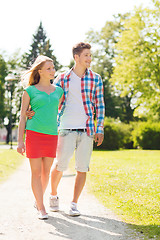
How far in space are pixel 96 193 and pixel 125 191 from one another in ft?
2.24

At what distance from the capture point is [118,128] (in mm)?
27688

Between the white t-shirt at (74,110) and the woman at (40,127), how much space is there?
196 millimetres

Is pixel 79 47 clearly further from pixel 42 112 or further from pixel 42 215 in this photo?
pixel 42 215

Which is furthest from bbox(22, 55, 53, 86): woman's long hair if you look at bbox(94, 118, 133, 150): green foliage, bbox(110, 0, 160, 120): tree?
bbox(110, 0, 160, 120): tree

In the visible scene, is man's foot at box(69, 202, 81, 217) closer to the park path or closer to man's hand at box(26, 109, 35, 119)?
the park path

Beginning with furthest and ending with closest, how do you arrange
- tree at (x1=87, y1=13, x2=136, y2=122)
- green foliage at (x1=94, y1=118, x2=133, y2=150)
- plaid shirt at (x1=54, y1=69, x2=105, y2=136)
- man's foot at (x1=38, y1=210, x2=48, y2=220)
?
1. tree at (x1=87, y1=13, x2=136, y2=122)
2. green foliage at (x1=94, y1=118, x2=133, y2=150)
3. plaid shirt at (x1=54, y1=69, x2=105, y2=136)
4. man's foot at (x1=38, y1=210, x2=48, y2=220)

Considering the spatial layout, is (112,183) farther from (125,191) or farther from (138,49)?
Answer: (138,49)

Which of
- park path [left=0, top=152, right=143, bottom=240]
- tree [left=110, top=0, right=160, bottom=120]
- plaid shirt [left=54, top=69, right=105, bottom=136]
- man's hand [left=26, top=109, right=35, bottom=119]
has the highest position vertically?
tree [left=110, top=0, right=160, bottom=120]

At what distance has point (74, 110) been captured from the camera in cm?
454

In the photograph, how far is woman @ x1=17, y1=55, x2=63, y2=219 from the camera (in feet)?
14.0

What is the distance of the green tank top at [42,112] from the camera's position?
4.27 meters

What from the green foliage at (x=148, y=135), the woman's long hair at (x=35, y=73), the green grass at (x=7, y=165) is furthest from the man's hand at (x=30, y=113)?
the green foliage at (x=148, y=135)

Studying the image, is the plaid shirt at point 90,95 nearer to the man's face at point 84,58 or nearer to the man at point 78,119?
the man at point 78,119

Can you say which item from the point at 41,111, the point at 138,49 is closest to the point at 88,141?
the point at 41,111
